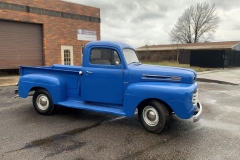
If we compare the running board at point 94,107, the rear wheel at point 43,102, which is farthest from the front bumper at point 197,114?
the rear wheel at point 43,102

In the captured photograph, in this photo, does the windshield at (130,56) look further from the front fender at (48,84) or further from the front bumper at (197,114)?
the front bumper at (197,114)

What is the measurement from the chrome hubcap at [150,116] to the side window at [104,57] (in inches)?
51.0

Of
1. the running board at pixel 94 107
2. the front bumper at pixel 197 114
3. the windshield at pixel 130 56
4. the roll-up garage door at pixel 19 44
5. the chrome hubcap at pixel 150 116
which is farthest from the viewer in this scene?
the roll-up garage door at pixel 19 44

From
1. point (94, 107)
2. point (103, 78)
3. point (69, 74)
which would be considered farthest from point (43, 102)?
point (103, 78)

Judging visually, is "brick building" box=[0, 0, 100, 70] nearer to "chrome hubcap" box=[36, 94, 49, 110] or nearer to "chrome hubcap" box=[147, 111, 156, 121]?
"chrome hubcap" box=[36, 94, 49, 110]

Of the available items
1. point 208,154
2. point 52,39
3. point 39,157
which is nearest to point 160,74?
point 208,154

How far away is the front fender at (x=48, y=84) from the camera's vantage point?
573cm

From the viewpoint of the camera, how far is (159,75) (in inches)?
193

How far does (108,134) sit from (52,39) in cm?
1341

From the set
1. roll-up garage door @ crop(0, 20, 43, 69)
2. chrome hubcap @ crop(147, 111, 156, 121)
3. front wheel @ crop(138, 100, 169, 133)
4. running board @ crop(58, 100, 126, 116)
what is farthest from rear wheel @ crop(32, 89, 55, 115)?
roll-up garage door @ crop(0, 20, 43, 69)

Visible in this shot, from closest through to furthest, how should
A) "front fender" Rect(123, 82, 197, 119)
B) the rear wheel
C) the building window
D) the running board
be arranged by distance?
1. "front fender" Rect(123, 82, 197, 119)
2. the running board
3. the rear wheel
4. the building window

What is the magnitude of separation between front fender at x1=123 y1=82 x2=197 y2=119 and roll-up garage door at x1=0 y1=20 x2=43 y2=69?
40.8 feet

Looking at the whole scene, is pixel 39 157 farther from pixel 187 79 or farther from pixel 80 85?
pixel 187 79

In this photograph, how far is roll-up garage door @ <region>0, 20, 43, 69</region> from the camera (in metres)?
14.4
